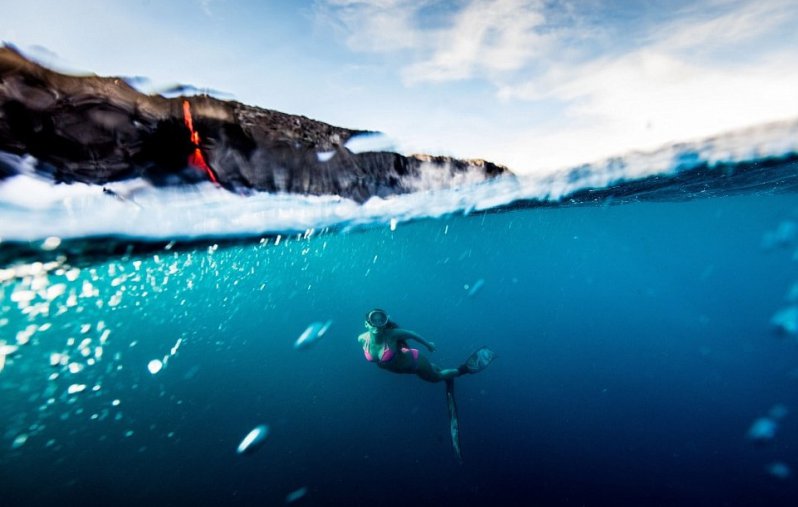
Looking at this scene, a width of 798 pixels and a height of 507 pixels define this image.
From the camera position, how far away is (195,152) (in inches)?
197

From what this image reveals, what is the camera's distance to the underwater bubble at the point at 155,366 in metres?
62.1

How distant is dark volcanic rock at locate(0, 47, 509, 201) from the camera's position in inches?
132

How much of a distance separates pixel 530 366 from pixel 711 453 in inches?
974

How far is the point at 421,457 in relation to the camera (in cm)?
1747

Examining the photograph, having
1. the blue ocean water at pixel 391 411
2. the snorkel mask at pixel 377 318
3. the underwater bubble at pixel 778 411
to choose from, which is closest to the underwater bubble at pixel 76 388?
the blue ocean water at pixel 391 411

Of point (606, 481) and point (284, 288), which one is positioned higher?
point (606, 481)

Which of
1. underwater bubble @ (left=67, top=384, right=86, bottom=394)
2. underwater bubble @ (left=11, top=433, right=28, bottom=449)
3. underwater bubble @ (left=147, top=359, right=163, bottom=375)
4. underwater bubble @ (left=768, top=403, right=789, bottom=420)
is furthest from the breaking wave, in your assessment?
underwater bubble @ (left=147, top=359, right=163, bottom=375)

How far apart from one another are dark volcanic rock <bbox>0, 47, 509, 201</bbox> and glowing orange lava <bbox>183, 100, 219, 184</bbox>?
0.04 metres

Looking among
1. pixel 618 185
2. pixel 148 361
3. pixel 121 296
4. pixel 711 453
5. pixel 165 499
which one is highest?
pixel 618 185

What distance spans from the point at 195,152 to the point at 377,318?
20.6 ft

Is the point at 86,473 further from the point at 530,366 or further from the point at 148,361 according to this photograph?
the point at 148,361

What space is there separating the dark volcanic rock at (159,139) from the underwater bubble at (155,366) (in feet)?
235

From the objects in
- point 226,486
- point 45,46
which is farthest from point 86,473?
point 45,46

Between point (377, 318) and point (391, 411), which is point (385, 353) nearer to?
point (377, 318)
